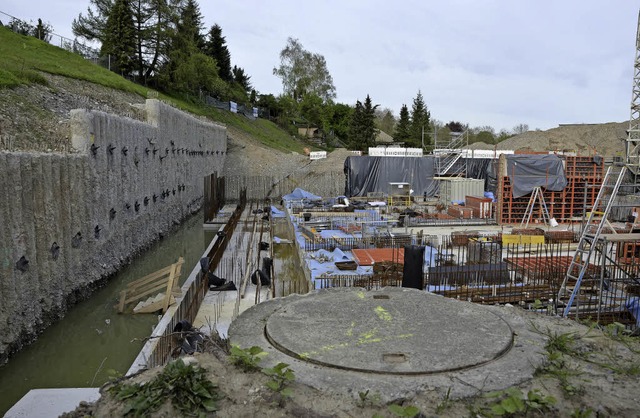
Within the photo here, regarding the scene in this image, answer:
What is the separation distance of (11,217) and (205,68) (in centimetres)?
4109

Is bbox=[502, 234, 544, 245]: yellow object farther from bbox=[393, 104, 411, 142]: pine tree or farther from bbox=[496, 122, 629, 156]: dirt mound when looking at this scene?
bbox=[393, 104, 411, 142]: pine tree

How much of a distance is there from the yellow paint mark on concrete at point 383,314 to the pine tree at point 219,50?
202 ft

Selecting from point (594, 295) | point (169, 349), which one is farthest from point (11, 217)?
point (594, 295)

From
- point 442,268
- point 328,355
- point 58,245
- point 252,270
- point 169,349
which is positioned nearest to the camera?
point 328,355

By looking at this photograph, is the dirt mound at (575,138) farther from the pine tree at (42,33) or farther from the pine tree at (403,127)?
the pine tree at (42,33)

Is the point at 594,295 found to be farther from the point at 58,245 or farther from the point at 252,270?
the point at 58,245

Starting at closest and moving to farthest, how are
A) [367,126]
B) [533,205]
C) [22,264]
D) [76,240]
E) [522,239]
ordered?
[22,264]
[76,240]
[522,239]
[533,205]
[367,126]

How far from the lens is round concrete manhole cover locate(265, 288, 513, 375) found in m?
5.85

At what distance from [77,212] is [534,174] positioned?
20.4 m

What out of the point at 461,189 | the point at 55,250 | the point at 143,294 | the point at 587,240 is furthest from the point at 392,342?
the point at 461,189

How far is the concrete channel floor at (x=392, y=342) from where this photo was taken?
17.8 ft

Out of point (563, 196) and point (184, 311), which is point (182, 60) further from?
point (184, 311)

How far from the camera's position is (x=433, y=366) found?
569 centimetres

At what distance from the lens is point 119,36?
4362 cm
